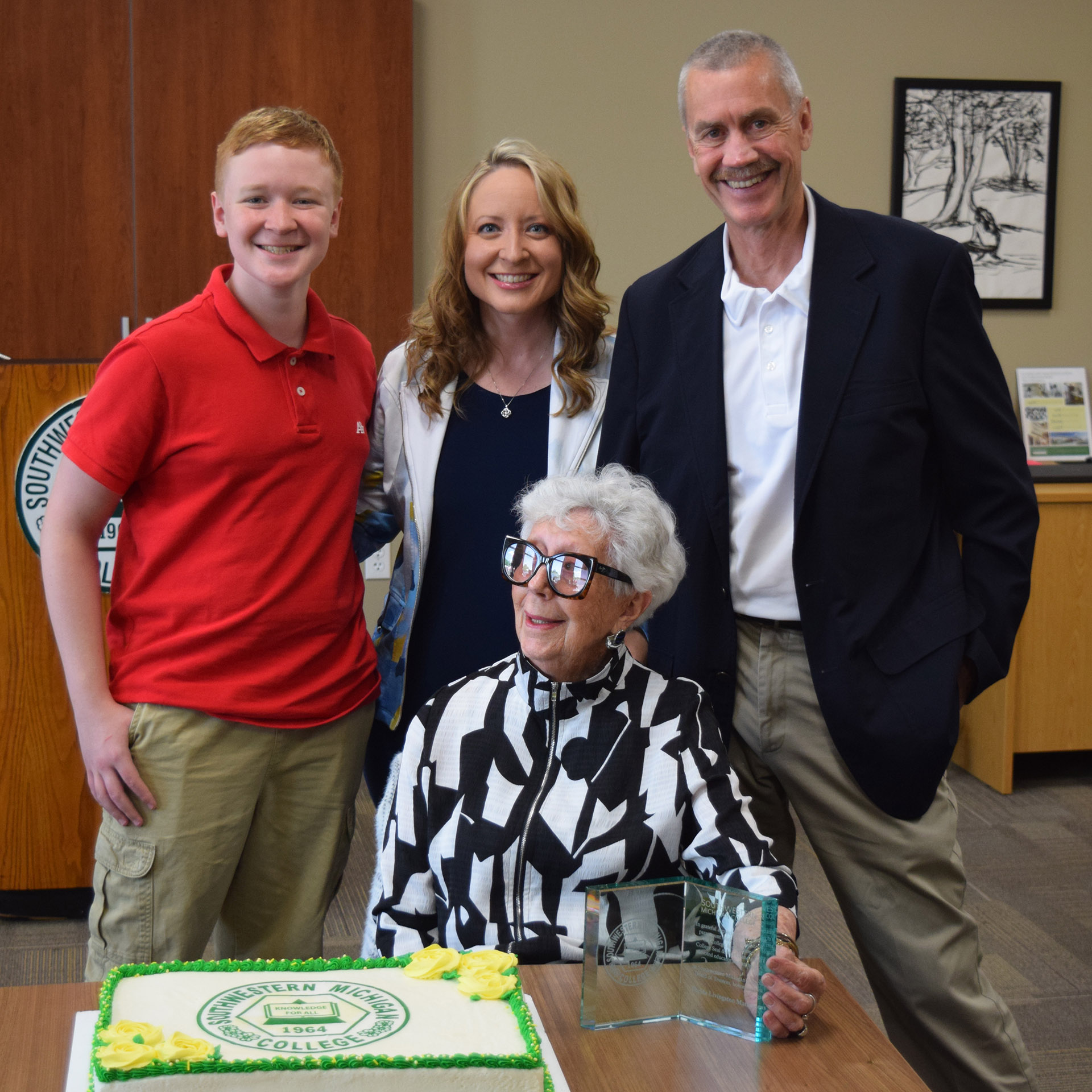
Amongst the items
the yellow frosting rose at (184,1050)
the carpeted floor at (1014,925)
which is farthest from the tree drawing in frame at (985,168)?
the yellow frosting rose at (184,1050)

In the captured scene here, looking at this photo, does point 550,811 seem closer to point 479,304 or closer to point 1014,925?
point 479,304

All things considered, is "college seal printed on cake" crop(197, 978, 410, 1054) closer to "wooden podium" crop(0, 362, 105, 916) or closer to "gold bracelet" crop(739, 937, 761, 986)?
"gold bracelet" crop(739, 937, 761, 986)

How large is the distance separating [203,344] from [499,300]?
505mm

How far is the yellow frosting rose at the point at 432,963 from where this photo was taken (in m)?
1.13

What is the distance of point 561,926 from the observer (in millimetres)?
1490

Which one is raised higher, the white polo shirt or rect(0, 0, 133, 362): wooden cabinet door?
rect(0, 0, 133, 362): wooden cabinet door

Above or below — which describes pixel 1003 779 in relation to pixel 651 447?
below

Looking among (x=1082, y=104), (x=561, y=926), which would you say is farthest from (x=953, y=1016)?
(x=1082, y=104)

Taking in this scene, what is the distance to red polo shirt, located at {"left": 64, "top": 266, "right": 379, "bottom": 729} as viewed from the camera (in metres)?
1.76

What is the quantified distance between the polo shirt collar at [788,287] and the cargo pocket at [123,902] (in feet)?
3.95

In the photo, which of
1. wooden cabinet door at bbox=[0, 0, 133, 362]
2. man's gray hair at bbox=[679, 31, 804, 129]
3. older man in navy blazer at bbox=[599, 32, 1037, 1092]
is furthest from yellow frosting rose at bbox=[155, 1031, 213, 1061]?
wooden cabinet door at bbox=[0, 0, 133, 362]

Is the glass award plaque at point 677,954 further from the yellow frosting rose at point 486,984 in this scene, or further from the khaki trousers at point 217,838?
the khaki trousers at point 217,838

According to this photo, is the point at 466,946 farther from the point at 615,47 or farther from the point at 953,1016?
the point at 615,47

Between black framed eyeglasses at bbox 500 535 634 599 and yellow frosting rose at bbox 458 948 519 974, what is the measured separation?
0.54 metres
